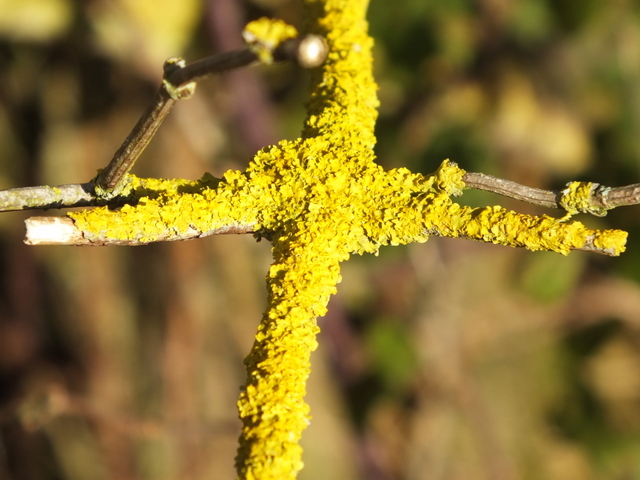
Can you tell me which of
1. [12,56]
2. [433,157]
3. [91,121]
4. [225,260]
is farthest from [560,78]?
[12,56]

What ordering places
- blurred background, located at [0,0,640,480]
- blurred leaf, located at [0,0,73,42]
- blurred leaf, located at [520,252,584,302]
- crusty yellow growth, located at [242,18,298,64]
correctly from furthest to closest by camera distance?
1. blurred leaf, located at [520,252,584,302]
2. blurred background, located at [0,0,640,480]
3. blurred leaf, located at [0,0,73,42]
4. crusty yellow growth, located at [242,18,298,64]

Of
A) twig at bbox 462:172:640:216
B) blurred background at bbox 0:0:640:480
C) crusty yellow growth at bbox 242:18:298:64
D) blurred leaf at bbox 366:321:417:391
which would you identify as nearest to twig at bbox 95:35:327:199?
crusty yellow growth at bbox 242:18:298:64

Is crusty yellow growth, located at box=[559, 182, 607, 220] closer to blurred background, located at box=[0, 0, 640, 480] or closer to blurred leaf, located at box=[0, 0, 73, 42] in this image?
blurred background, located at box=[0, 0, 640, 480]

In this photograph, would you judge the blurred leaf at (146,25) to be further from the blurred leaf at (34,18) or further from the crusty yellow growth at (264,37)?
the crusty yellow growth at (264,37)

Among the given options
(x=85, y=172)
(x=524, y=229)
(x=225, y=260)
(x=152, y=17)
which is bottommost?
(x=524, y=229)

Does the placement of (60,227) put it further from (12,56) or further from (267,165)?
(12,56)

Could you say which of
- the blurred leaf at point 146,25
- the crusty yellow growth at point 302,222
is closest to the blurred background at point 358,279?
the blurred leaf at point 146,25

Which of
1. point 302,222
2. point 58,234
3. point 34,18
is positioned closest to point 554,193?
point 302,222
